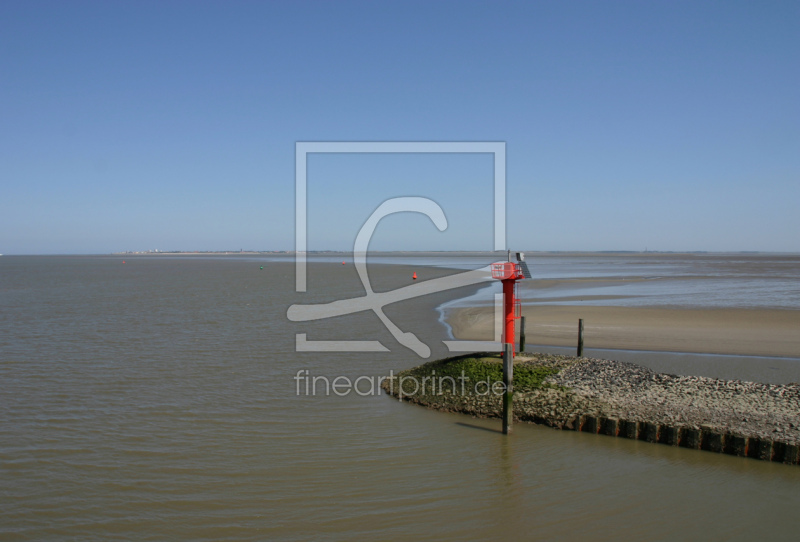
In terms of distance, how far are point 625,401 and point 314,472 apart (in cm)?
618

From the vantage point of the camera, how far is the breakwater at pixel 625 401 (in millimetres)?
9555

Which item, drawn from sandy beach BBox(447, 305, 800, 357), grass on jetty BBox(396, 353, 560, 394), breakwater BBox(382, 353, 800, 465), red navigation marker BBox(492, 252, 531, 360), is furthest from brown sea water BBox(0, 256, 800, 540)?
sandy beach BBox(447, 305, 800, 357)

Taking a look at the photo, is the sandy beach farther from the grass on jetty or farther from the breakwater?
the grass on jetty

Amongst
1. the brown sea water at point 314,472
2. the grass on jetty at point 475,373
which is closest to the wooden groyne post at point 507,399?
the brown sea water at point 314,472

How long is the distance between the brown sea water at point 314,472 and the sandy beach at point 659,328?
28.0ft

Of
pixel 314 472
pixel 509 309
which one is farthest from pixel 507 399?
pixel 314 472

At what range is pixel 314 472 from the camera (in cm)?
907

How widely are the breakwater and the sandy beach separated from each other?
664cm

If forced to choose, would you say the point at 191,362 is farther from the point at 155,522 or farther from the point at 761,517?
the point at 761,517

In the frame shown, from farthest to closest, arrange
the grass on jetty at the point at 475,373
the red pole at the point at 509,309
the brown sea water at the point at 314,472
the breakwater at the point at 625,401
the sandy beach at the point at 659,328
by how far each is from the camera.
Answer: the sandy beach at the point at 659,328 → the red pole at the point at 509,309 → the grass on jetty at the point at 475,373 → the breakwater at the point at 625,401 → the brown sea water at the point at 314,472

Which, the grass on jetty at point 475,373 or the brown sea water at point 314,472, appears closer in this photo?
the brown sea water at point 314,472

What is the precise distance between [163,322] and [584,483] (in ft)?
71.1

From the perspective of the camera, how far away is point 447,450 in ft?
33.0

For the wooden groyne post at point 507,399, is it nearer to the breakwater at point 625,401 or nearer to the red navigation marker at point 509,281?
the breakwater at point 625,401
